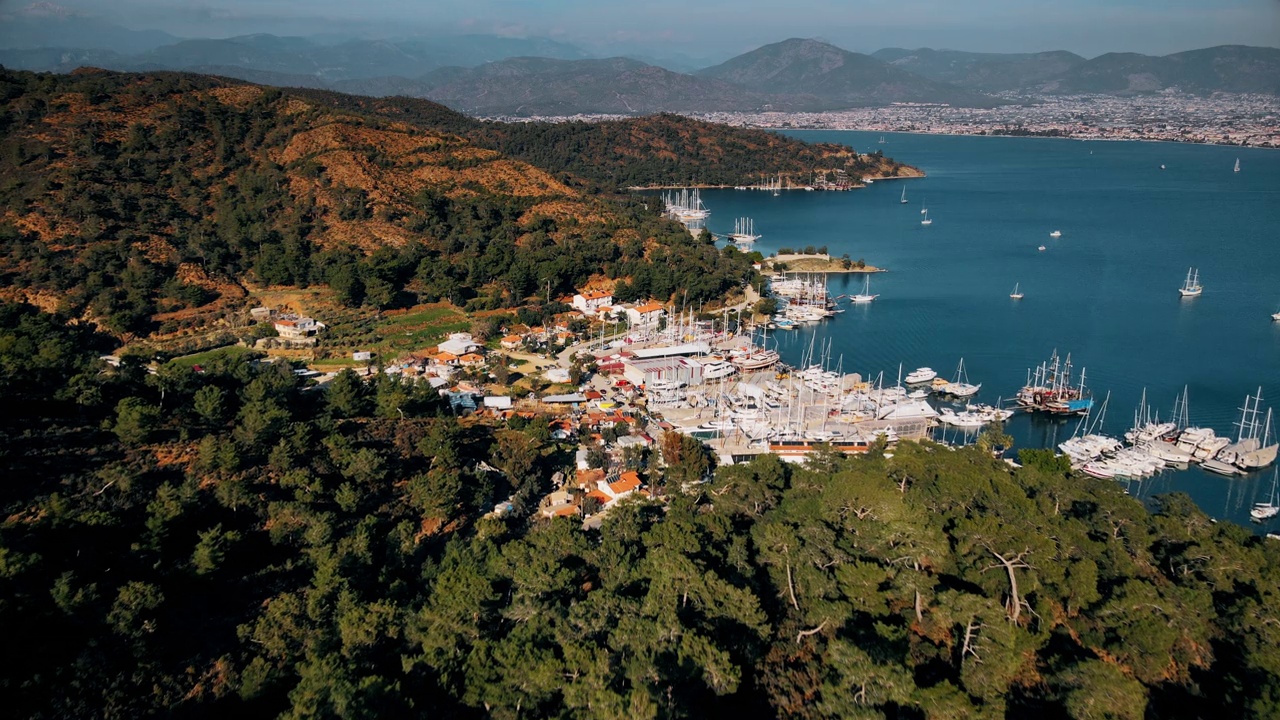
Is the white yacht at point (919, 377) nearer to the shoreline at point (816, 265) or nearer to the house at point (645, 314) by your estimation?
the house at point (645, 314)

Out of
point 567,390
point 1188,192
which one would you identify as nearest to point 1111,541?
point 567,390

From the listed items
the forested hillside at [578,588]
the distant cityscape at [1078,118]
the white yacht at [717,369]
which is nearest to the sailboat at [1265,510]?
the forested hillside at [578,588]

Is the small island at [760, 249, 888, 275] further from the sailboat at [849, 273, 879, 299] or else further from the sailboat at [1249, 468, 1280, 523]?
the sailboat at [1249, 468, 1280, 523]

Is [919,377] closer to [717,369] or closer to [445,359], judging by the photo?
[717,369]

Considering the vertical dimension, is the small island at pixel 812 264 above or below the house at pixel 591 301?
above

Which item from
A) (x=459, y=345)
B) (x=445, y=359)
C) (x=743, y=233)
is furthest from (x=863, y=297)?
(x=445, y=359)

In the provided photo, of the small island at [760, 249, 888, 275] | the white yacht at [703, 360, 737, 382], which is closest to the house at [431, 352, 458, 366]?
the white yacht at [703, 360, 737, 382]

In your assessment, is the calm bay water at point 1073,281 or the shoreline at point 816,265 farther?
the shoreline at point 816,265

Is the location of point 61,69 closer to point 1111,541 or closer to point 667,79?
point 667,79
